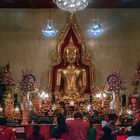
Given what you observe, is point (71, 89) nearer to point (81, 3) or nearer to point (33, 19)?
point (33, 19)

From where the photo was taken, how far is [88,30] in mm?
15430

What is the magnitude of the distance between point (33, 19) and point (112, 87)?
4.19m

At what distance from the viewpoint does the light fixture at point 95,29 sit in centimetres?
1448

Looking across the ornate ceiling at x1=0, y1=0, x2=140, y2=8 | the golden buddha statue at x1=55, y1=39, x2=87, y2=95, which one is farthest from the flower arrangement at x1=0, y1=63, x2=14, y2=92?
the ornate ceiling at x1=0, y1=0, x2=140, y2=8

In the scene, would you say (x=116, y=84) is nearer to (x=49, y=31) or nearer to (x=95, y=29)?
(x=95, y=29)

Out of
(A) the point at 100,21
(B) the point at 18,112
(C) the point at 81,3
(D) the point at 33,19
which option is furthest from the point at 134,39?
(C) the point at 81,3

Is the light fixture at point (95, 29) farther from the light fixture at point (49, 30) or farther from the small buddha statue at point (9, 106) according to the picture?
the small buddha statue at point (9, 106)

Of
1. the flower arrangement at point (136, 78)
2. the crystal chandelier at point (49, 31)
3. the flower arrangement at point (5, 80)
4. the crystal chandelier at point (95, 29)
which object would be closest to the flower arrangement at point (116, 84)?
the flower arrangement at point (136, 78)

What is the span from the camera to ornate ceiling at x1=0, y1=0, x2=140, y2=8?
1439 centimetres

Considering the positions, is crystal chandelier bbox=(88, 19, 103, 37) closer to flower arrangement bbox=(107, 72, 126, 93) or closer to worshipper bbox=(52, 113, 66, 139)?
flower arrangement bbox=(107, 72, 126, 93)

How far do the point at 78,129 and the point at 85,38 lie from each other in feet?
27.5

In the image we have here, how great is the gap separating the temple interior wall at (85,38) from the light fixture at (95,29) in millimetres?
246

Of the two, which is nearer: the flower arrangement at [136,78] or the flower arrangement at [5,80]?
the flower arrangement at [5,80]

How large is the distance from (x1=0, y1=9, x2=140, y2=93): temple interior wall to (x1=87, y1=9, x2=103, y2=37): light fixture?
0.81 ft
